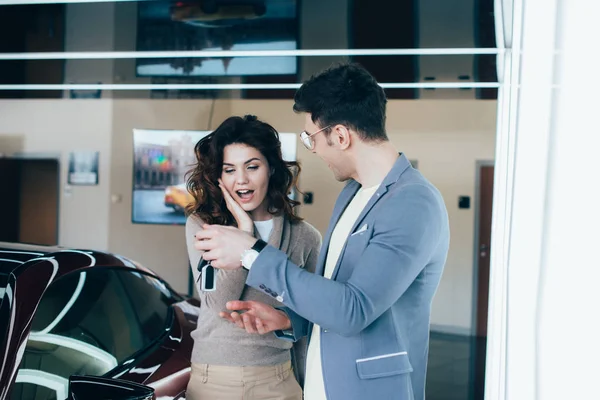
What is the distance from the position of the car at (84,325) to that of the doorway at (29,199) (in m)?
6.01

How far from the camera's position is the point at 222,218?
199 cm

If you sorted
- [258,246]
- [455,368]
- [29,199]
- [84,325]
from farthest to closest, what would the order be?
1. [29,199]
2. [455,368]
3. [84,325]
4. [258,246]

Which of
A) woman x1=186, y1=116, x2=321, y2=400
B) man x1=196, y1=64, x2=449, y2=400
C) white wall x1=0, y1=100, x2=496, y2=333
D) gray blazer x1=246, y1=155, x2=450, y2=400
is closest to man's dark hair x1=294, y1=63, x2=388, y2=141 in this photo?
man x1=196, y1=64, x2=449, y2=400

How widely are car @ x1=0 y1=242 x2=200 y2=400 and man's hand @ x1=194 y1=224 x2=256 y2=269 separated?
1.89 ft

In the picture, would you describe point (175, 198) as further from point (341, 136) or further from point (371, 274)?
point (371, 274)

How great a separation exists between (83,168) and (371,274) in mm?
7562

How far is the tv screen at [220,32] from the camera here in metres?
3.89

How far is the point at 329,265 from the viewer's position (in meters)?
1.59

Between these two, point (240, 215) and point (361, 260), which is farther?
point (240, 215)

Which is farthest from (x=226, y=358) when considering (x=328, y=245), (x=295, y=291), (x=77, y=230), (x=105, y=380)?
(x=77, y=230)

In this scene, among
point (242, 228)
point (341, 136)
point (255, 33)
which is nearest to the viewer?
point (341, 136)

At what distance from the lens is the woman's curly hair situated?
1.98 meters

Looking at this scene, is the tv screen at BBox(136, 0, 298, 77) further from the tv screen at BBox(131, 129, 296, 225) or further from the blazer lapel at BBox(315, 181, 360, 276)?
the tv screen at BBox(131, 129, 296, 225)

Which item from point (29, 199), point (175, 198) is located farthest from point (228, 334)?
point (29, 199)
